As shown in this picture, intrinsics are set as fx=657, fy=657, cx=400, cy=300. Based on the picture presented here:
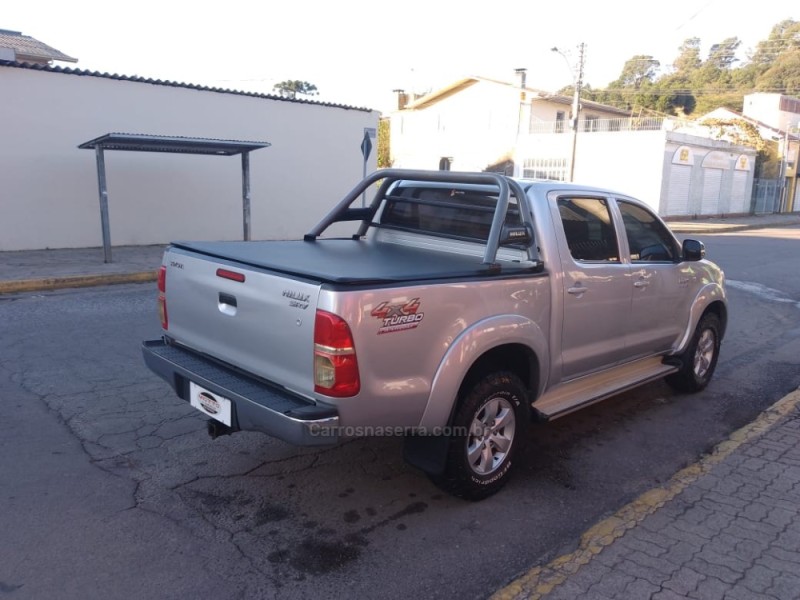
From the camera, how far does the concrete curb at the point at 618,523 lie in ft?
9.76

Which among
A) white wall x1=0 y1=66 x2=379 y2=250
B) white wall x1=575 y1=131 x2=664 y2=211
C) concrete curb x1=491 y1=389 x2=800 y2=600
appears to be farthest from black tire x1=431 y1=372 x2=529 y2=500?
A: white wall x1=575 y1=131 x2=664 y2=211

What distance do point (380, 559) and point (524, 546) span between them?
0.74 metres

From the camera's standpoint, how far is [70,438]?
4.39 m

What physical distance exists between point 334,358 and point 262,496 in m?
1.23

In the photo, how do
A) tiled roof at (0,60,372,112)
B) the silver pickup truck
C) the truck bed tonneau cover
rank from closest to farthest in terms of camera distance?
the silver pickup truck → the truck bed tonneau cover → tiled roof at (0,60,372,112)

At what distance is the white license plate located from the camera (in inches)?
135

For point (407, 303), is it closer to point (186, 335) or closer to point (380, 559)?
point (380, 559)

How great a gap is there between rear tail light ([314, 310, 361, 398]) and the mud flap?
2.17 ft

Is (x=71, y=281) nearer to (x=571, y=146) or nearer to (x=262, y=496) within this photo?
(x=262, y=496)

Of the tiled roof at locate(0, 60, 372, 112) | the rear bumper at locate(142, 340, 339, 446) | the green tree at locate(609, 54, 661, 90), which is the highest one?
the green tree at locate(609, 54, 661, 90)

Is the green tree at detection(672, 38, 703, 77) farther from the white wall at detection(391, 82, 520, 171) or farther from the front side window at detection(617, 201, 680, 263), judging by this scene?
the front side window at detection(617, 201, 680, 263)

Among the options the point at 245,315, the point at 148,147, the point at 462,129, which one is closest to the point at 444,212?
the point at 245,315

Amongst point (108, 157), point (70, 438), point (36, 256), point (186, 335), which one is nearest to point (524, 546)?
point (186, 335)

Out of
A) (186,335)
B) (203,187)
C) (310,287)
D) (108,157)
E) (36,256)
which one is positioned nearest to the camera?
(310,287)
